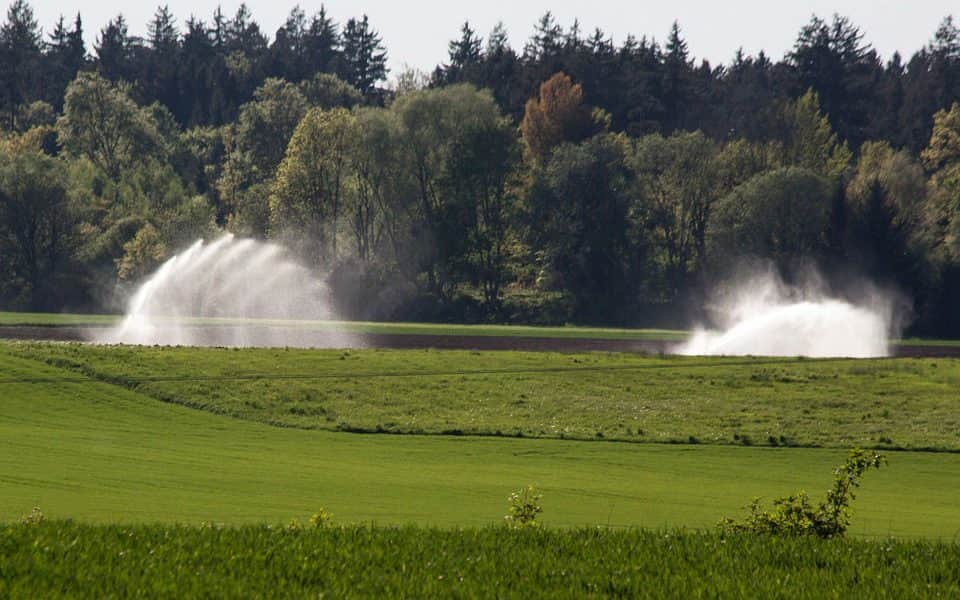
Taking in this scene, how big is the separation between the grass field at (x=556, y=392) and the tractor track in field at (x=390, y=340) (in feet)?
35.0

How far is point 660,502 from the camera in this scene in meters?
27.7

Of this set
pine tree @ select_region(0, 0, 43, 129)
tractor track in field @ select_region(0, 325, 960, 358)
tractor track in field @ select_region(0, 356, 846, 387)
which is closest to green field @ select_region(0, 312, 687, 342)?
tractor track in field @ select_region(0, 325, 960, 358)

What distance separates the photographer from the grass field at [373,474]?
24.6 m

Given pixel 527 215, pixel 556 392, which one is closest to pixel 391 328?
pixel 527 215

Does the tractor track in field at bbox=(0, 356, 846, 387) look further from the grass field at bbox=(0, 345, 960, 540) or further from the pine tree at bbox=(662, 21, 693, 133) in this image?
the pine tree at bbox=(662, 21, 693, 133)

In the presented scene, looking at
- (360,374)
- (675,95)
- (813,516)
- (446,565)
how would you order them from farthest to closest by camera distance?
(675,95) → (360,374) → (813,516) → (446,565)

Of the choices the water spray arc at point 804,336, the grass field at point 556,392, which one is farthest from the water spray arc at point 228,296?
the water spray arc at point 804,336

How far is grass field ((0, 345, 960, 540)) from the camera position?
2462 centimetres

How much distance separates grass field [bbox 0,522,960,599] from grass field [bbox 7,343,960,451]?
24046 mm

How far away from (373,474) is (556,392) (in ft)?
64.4

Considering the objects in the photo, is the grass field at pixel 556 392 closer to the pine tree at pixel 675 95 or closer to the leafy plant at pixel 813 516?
the leafy plant at pixel 813 516

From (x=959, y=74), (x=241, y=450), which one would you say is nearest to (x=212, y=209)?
(x=959, y=74)

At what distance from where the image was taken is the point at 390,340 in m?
78.1

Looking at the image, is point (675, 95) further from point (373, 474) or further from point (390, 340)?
point (373, 474)
